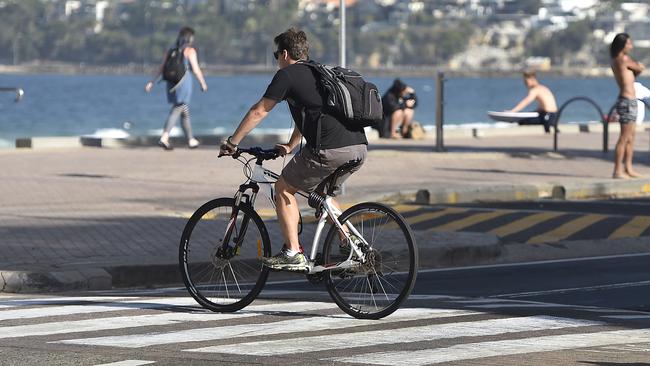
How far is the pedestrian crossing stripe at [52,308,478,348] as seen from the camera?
916cm

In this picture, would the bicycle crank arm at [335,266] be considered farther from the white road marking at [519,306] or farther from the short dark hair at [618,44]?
the short dark hair at [618,44]

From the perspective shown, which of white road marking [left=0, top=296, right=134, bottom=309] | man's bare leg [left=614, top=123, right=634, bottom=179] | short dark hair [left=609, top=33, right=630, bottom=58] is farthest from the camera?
A: man's bare leg [left=614, top=123, right=634, bottom=179]

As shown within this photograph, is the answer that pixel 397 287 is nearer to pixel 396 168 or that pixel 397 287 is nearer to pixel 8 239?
pixel 8 239

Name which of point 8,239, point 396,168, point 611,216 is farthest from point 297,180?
point 396,168

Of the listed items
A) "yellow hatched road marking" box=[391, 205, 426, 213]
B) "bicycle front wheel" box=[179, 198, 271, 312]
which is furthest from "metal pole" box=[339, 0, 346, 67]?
"bicycle front wheel" box=[179, 198, 271, 312]

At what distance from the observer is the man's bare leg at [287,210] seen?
33.4ft

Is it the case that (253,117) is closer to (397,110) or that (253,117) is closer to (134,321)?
(134,321)

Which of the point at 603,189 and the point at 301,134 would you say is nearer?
the point at 301,134

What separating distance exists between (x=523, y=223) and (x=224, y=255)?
625 cm

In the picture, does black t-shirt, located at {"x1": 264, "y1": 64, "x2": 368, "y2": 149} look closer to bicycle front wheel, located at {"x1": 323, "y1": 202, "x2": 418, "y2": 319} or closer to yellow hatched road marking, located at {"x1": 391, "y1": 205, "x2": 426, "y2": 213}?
bicycle front wheel, located at {"x1": 323, "y1": 202, "x2": 418, "y2": 319}

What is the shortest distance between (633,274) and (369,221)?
3.51 metres

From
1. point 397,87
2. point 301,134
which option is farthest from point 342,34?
point 397,87

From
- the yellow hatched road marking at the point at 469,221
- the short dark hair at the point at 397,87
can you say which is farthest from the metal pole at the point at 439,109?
the yellow hatched road marking at the point at 469,221

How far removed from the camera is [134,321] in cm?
995
